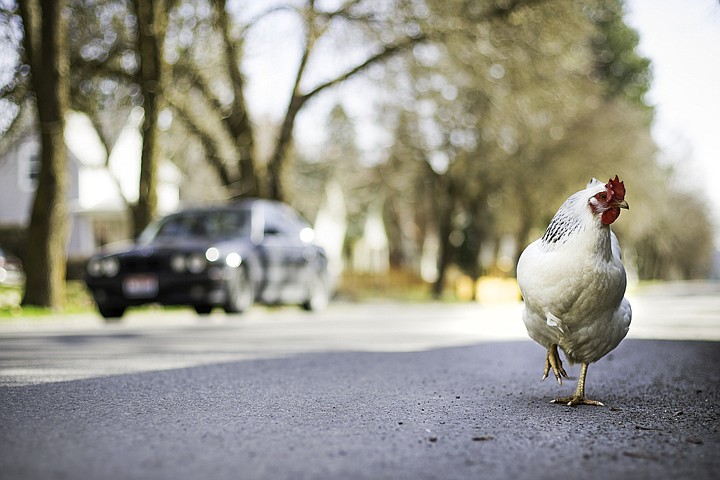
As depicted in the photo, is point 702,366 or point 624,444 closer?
point 624,444

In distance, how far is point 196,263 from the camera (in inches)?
526

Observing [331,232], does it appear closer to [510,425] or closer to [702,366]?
[702,366]

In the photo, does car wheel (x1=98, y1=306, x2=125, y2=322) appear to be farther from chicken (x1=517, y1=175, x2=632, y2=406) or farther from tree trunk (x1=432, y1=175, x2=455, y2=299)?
tree trunk (x1=432, y1=175, x2=455, y2=299)

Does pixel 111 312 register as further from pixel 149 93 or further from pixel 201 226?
pixel 149 93

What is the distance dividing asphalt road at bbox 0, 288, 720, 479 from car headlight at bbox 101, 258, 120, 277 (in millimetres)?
2986

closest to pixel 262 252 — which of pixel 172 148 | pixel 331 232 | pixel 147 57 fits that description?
pixel 147 57

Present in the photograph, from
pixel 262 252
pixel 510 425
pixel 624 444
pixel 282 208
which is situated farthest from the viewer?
pixel 282 208

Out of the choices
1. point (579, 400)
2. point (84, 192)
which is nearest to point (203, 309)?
point (579, 400)

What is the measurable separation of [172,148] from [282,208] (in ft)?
Answer: 47.6

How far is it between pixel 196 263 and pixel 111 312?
197 centimetres

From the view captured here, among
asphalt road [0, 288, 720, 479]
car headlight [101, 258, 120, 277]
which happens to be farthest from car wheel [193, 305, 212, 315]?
asphalt road [0, 288, 720, 479]

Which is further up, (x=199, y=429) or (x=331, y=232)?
(x=331, y=232)

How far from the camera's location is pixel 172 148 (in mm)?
30219

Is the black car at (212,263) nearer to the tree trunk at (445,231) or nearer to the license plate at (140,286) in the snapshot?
the license plate at (140,286)
